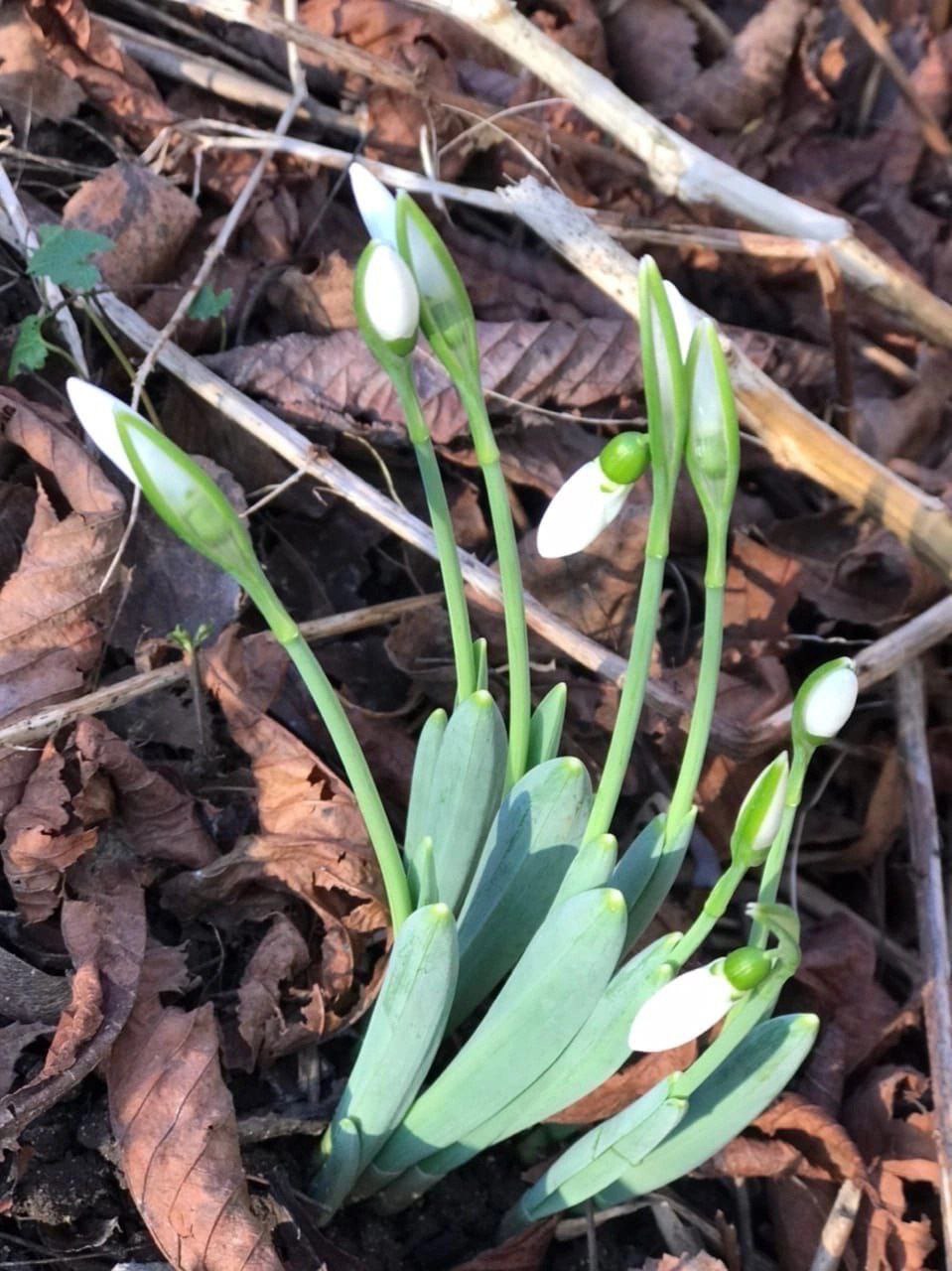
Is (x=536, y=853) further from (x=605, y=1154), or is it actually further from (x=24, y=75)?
(x=24, y=75)

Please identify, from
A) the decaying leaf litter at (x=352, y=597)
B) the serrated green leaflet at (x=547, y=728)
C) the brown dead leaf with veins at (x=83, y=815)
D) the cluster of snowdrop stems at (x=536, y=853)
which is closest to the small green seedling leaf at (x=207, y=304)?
the decaying leaf litter at (x=352, y=597)

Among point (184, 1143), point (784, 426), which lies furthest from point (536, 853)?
point (784, 426)

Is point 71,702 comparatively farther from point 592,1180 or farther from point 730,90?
point 730,90

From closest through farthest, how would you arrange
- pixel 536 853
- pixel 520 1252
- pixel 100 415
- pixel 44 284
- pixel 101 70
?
pixel 100 415, pixel 536 853, pixel 520 1252, pixel 44 284, pixel 101 70

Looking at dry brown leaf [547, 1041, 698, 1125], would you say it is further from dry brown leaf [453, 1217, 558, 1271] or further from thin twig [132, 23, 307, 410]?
thin twig [132, 23, 307, 410]

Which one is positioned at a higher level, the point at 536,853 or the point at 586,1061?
the point at 536,853

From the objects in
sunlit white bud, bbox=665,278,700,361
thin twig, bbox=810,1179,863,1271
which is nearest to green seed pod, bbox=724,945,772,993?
sunlit white bud, bbox=665,278,700,361

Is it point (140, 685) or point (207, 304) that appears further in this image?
point (207, 304)
